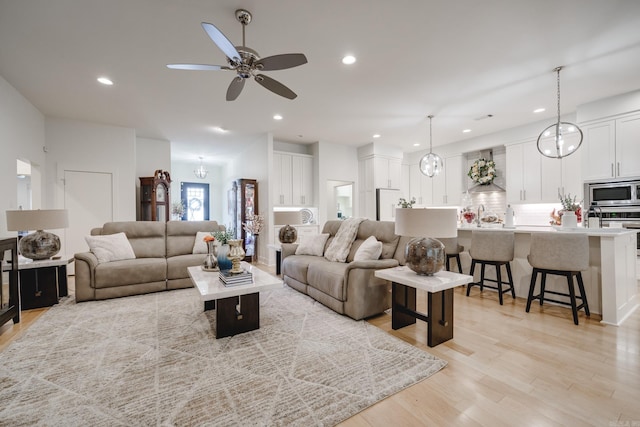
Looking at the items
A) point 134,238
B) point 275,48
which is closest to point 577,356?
point 275,48

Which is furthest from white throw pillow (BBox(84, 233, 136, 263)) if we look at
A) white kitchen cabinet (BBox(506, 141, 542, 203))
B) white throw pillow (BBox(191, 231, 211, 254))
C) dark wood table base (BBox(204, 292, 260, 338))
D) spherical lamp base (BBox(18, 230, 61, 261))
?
white kitchen cabinet (BBox(506, 141, 542, 203))

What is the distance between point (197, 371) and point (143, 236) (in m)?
3.16

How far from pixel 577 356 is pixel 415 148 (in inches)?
250

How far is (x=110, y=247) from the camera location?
3791mm

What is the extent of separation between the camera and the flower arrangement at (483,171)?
6.24 meters

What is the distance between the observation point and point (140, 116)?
488 cm

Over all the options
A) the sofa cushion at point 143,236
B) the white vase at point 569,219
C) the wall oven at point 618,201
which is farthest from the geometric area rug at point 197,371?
the wall oven at point 618,201

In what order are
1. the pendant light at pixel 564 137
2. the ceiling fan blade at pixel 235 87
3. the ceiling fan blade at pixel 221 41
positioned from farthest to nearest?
the pendant light at pixel 564 137 < the ceiling fan blade at pixel 235 87 < the ceiling fan blade at pixel 221 41

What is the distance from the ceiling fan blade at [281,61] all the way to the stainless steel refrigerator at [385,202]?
5.01m

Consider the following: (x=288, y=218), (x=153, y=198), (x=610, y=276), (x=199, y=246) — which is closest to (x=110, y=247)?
(x=199, y=246)

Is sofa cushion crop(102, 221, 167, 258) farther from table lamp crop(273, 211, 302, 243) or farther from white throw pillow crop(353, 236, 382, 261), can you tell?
white throw pillow crop(353, 236, 382, 261)

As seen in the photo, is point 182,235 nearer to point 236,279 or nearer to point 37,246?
point 37,246

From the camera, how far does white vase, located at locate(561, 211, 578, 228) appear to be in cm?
329

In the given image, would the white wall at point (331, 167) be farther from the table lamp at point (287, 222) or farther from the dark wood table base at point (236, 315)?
the dark wood table base at point (236, 315)
